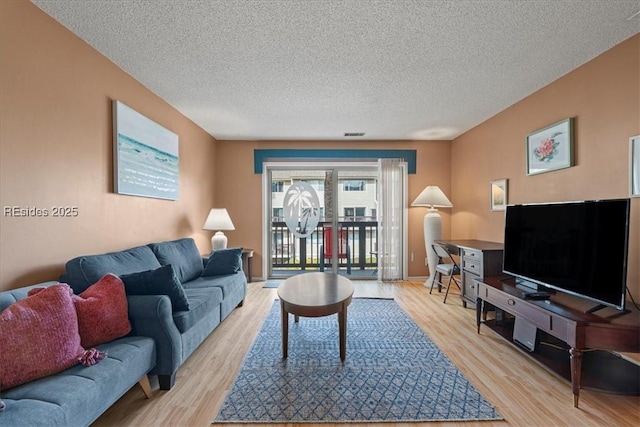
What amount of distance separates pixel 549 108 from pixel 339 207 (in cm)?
318

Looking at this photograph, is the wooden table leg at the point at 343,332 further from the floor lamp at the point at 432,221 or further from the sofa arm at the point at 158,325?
the floor lamp at the point at 432,221

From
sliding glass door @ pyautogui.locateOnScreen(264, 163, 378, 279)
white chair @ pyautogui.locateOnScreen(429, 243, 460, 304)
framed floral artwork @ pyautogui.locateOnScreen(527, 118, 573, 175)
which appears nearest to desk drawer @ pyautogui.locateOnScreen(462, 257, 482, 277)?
white chair @ pyautogui.locateOnScreen(429, 243, 460, 304)

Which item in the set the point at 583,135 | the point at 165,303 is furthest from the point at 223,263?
the point at 583,135

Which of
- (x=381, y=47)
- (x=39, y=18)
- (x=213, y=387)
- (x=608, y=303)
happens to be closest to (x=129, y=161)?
(x=39, y=18)

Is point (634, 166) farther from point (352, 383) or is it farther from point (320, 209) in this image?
point (320, 209)

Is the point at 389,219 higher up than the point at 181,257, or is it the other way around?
the point at 389,219

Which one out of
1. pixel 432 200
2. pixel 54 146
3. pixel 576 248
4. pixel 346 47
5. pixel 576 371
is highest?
pixel 346 47

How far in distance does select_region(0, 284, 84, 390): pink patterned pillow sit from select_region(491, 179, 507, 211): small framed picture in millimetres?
4201

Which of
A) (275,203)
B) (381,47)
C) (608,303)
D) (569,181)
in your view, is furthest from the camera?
(275,203)

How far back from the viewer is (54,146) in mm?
2021

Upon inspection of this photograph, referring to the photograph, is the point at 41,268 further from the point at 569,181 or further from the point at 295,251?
the point at 569,181

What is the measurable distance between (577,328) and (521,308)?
481mm

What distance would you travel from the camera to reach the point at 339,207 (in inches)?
206

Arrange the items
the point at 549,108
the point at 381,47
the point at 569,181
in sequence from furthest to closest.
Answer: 1. the point at 549,108
2. the point at 569,181
3. the point at 381,47
